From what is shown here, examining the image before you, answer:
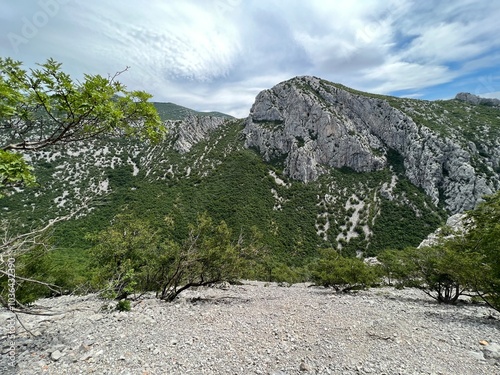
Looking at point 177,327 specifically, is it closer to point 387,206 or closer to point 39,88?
point 39,88

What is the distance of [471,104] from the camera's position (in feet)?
420

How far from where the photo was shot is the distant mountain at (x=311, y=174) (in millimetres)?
81938

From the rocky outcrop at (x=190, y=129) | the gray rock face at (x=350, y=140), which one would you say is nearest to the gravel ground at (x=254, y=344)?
the gray rock face at (x=350, y=140)

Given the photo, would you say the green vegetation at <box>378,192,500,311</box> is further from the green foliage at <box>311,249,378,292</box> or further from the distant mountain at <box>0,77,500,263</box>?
the distant mountain at <box>0,77,500,263</box>

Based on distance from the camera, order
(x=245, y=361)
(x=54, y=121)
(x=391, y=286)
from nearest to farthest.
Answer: (x=54, y=121) → (x=245, y=361) → (x=391, y=286)

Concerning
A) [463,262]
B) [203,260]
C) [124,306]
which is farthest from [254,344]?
[463,262]

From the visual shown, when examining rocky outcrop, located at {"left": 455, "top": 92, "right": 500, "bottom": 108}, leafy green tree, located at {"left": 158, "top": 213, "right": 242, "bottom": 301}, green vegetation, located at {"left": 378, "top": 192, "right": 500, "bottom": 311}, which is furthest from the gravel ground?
rocky outcrop, located at {"left": 455, "top": 92, "right": 500, "bottom": 108}

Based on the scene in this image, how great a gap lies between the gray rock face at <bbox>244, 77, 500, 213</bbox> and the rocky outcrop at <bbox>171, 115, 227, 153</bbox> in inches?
1244

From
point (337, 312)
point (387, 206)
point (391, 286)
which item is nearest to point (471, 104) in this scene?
point (387, 206)

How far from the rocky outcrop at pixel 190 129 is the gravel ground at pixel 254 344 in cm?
12470

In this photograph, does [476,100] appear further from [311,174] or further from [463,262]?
[463,262]

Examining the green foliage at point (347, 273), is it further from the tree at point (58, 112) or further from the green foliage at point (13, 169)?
the green foliage at point (13, 169)

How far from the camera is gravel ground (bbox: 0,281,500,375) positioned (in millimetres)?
7652

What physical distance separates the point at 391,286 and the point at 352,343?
27251mm
